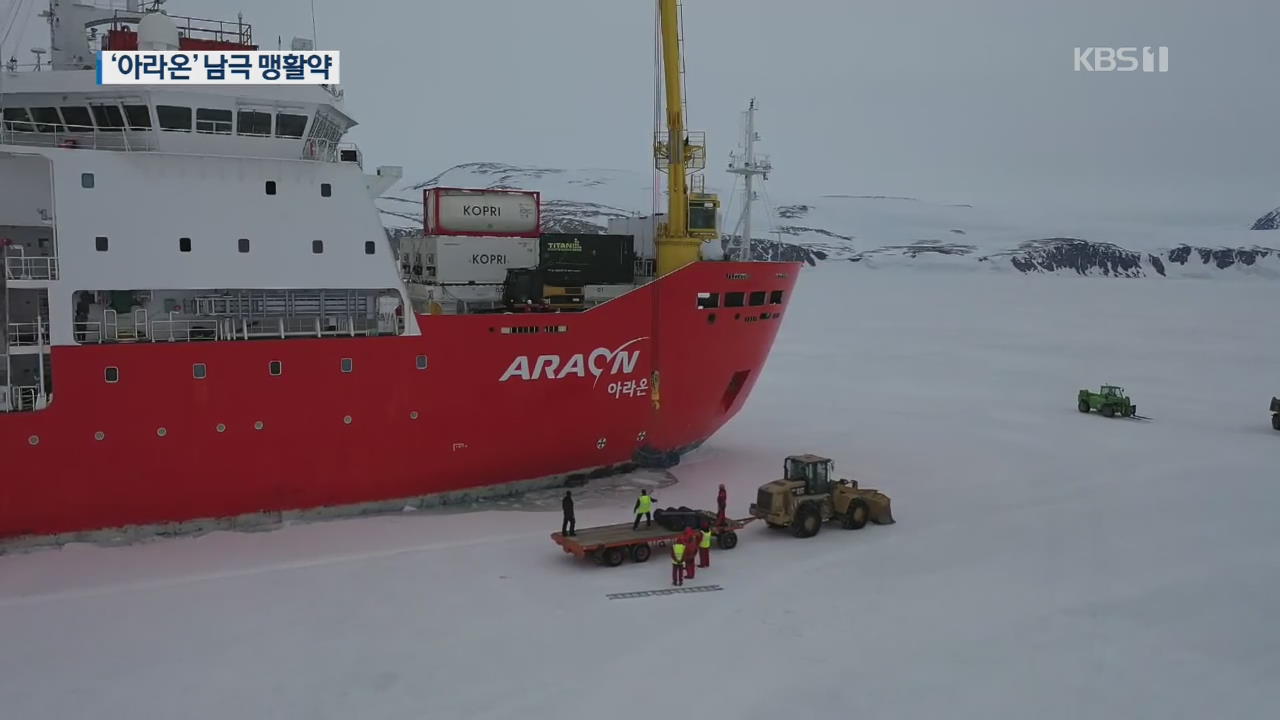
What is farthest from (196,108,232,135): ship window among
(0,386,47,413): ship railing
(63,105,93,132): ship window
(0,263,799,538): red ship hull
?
(0,386,47,413): ship railing

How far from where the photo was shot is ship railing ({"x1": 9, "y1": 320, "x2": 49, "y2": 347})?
43.3ft

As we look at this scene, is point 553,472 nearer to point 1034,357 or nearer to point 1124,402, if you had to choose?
point 1124,402

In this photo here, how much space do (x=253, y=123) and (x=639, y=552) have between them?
9.55m

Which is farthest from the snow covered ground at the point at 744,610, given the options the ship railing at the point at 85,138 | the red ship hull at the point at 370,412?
the ship railing at the point at 85,138

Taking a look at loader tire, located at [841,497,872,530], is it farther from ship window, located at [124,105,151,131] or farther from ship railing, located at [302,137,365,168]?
ship window, located at [124,105,151,131]

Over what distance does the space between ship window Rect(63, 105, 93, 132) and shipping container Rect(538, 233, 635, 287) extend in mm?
8179

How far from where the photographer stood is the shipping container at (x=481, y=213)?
18000 mm

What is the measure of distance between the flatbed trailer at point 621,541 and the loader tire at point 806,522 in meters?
1.09

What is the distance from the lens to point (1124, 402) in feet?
80.1

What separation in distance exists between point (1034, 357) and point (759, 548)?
28085 millimetres

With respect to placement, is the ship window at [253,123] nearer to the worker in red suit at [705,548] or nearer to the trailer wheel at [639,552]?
the trailer wheel at [639,552]

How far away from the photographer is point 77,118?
581 inches

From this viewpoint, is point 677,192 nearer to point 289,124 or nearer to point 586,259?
point 586,259

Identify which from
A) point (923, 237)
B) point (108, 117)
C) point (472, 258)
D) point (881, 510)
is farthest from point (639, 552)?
point (923, 237)
